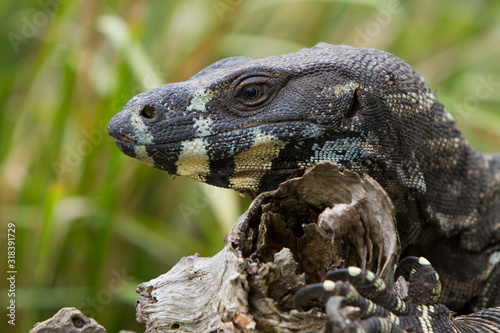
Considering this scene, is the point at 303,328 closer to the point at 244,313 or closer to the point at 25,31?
the point at 244,313

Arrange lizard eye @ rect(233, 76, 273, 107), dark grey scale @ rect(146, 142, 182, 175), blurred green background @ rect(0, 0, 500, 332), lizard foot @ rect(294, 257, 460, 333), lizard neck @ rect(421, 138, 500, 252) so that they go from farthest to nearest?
blurred green background @ rect(0, 0, 500, 332), lizard neck @ rect(421, 138, 500, 252), lizard eye @ rect(233, 76, 273, 107), dark grey scale @ rect(146, 142, 182, 175), lizard foot @ rect(294, 257, 460, 333)

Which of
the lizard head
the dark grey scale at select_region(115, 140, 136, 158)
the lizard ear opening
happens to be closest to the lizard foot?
the lizard head

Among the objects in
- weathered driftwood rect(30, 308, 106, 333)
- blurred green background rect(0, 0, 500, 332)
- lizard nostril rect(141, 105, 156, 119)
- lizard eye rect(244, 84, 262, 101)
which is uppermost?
blurred green background rect(0, 0, 500, 332)

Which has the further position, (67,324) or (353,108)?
(353,108)

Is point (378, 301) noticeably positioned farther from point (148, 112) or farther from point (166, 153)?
point (148, 112)

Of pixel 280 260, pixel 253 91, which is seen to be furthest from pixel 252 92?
pixel 280 260

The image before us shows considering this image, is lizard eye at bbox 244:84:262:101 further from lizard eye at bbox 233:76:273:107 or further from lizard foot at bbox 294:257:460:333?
lizard foot at bbox 294:257:460:333
